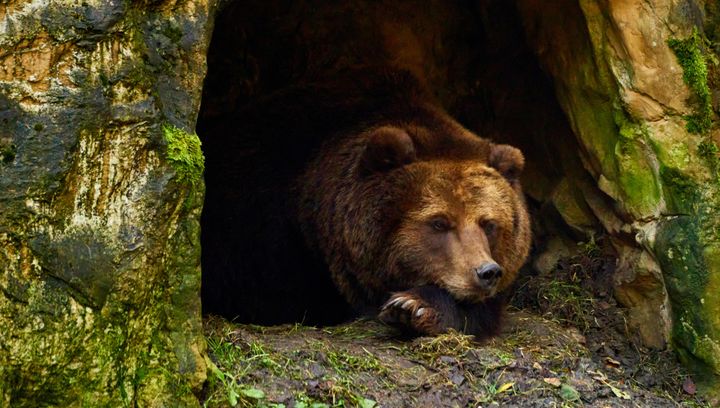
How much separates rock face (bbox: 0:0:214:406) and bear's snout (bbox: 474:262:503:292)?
2174 millimetres

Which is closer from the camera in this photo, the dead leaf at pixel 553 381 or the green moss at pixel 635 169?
the dead leaf at pixel 553 381

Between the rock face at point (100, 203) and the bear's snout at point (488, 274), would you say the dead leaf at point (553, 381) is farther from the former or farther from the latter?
the rock face at point (100, 203)

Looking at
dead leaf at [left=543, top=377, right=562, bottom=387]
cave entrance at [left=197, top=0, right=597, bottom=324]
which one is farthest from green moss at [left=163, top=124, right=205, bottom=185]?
cave entrance at [left=197, top=0, right=597, bottom=324]

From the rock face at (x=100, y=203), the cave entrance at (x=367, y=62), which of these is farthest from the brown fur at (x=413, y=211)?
the rock face at (x=100, y=203)

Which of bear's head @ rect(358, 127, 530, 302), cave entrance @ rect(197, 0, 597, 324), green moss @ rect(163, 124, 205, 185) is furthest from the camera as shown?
cave entrance @ rect(197, 0, 597, 324)

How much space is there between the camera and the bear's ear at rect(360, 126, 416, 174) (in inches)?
264

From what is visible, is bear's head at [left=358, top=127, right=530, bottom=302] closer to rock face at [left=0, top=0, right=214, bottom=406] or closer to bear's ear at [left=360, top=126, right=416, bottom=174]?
bear's ear at [left=360, top=126, right=416, bottom=174]

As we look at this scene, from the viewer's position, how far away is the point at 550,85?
27.2 feet

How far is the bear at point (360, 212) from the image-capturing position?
6.50 metres

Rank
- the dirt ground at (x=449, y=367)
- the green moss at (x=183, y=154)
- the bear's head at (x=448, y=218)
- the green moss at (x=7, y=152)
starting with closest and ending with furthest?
the green moss at (x=7, y=152) < the green moss at (x=183, y=154) < the dirt ground at (x=449, y=367) < the bear's head at (x=448, y=218)

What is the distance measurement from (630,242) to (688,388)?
1335 millimetres

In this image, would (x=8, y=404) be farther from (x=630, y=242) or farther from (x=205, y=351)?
(x=630, y=242)

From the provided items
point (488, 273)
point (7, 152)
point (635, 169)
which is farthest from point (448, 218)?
point (7, 152)

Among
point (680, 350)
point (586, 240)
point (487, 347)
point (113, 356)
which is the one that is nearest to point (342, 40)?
point (586, 240)
